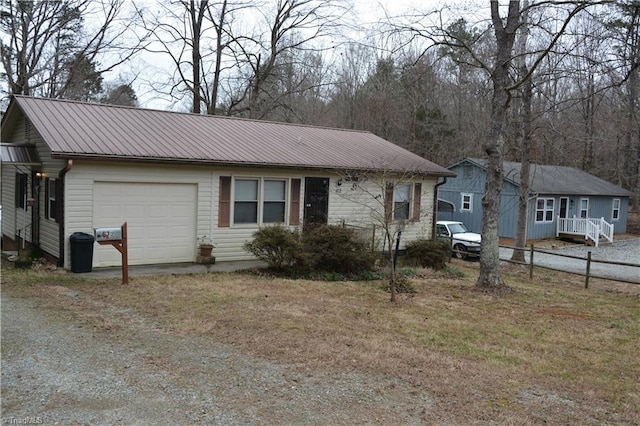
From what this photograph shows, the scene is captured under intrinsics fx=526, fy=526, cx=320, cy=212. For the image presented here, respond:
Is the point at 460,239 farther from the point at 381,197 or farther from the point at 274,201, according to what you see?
the point at 274,201

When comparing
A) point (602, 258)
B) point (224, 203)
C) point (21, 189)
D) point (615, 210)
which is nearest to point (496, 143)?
point (224, 203)

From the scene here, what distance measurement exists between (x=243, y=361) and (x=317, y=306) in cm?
333

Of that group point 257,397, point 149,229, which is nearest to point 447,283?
point 149,229

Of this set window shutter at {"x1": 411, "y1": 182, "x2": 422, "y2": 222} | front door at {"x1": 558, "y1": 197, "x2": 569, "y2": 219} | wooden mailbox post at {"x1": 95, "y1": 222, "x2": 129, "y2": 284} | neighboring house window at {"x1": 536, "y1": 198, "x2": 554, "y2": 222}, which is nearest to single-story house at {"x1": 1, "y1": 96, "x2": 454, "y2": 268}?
window shutter at {"x1": 411, "y1": 182, "x2": 422, "y2": 222}

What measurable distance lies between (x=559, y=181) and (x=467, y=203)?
522 centimetres

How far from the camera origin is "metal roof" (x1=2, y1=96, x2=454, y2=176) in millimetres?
11398

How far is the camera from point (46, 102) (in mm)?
12945

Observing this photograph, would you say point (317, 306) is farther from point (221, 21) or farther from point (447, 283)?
point (221, 21)

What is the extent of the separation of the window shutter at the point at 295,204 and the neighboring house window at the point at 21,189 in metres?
6.82

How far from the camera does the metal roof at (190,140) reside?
37.4 ft

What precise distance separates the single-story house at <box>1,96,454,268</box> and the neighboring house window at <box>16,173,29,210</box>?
40 millimetres

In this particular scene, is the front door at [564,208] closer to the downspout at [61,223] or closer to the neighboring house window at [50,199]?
the neighboring house window at [50,199]

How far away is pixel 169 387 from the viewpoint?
4.83 m

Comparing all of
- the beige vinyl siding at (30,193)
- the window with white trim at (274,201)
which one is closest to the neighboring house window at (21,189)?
the beige vinyl siding at (30,193)
